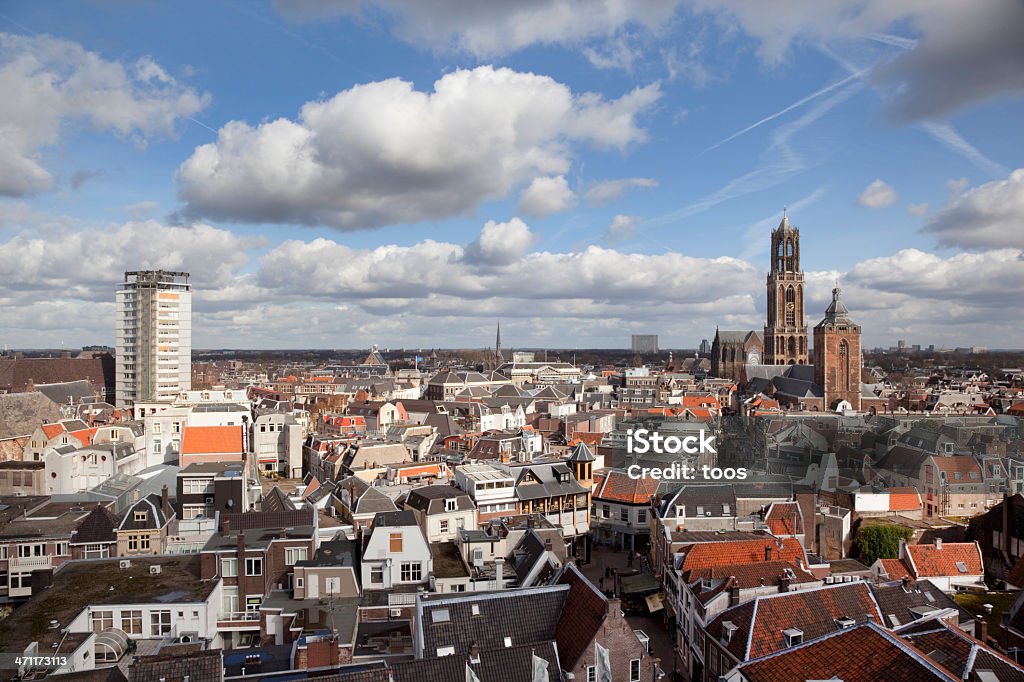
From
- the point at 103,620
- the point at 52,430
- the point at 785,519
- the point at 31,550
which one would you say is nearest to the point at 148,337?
the point at 52,430

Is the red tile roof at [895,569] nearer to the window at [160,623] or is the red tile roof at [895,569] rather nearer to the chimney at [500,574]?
the chimney at [500,574]

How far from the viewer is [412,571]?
3594cm

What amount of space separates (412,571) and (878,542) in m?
29.7

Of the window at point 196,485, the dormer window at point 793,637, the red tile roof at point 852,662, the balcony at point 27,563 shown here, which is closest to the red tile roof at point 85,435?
the window at point 196,485

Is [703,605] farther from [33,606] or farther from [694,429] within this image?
[694,429]

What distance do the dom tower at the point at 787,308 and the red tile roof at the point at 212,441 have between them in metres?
115

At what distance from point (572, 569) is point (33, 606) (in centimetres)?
2254

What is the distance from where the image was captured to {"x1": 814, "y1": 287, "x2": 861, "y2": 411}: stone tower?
373ft

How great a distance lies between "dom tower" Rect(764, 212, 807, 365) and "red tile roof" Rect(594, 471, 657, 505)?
101340 mm

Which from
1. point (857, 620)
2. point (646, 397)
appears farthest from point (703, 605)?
point (646, 397)

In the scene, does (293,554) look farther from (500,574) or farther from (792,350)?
(792,350)

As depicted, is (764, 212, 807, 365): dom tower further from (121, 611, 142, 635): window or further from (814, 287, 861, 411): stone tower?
(121, 611, 142, 635): window

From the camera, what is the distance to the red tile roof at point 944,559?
131 feet

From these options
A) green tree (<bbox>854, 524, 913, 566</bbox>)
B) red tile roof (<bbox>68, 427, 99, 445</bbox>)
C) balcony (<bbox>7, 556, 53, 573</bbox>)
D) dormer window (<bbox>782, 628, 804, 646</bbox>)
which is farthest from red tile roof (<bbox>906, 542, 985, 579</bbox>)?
red tile roof (<bbox>68, 427, 99, 445</bbox>)
